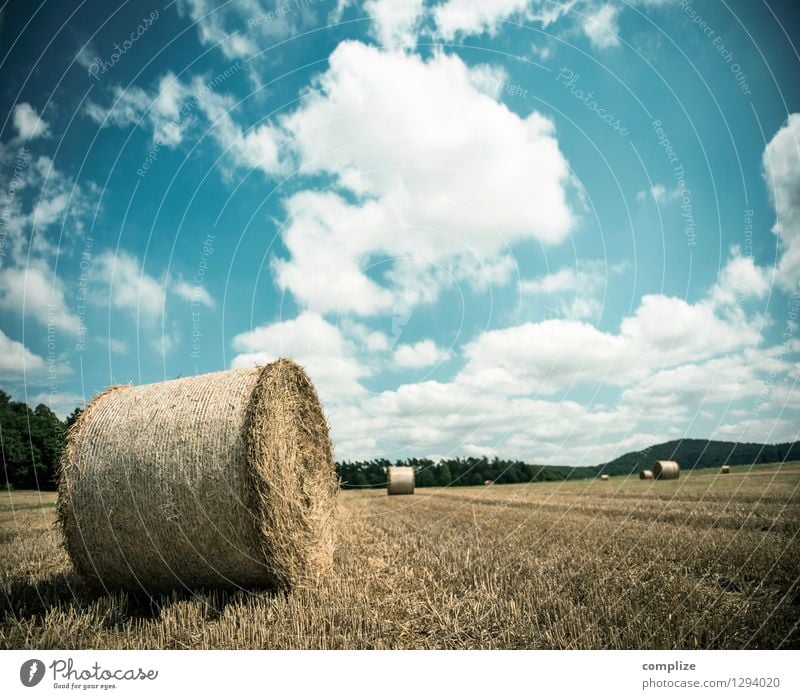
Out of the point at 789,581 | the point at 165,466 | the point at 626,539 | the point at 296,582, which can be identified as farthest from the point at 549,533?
→ the point at 165,466

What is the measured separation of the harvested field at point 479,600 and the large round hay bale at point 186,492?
10.1 inches

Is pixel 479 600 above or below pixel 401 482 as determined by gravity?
above

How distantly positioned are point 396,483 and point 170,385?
460 inches

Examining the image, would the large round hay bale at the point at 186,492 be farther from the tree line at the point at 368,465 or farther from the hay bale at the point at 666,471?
the hay bale at the point at 666,471

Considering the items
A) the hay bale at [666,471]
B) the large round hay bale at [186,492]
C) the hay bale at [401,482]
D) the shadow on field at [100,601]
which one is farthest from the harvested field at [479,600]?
the hay bale at [666,471]

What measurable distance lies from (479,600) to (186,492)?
2.35 m

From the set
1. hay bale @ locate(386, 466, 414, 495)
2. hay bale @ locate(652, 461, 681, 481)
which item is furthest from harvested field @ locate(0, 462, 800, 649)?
hay bale @ locate(652, 461, 681, 481)

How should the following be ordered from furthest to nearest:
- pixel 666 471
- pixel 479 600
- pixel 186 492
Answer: pixel 666 471
pixel 186 492
pixel 479 600

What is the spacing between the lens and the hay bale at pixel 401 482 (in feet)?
51.6

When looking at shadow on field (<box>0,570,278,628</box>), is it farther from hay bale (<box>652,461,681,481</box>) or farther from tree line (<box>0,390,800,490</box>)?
hay bale (<box>652,461,681,481</box>)

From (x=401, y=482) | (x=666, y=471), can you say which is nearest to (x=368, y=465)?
(x=401, y=482)

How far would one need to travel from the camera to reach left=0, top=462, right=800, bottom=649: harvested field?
3.05m

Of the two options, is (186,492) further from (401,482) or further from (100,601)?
(401,482)

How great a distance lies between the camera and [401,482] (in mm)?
15711
